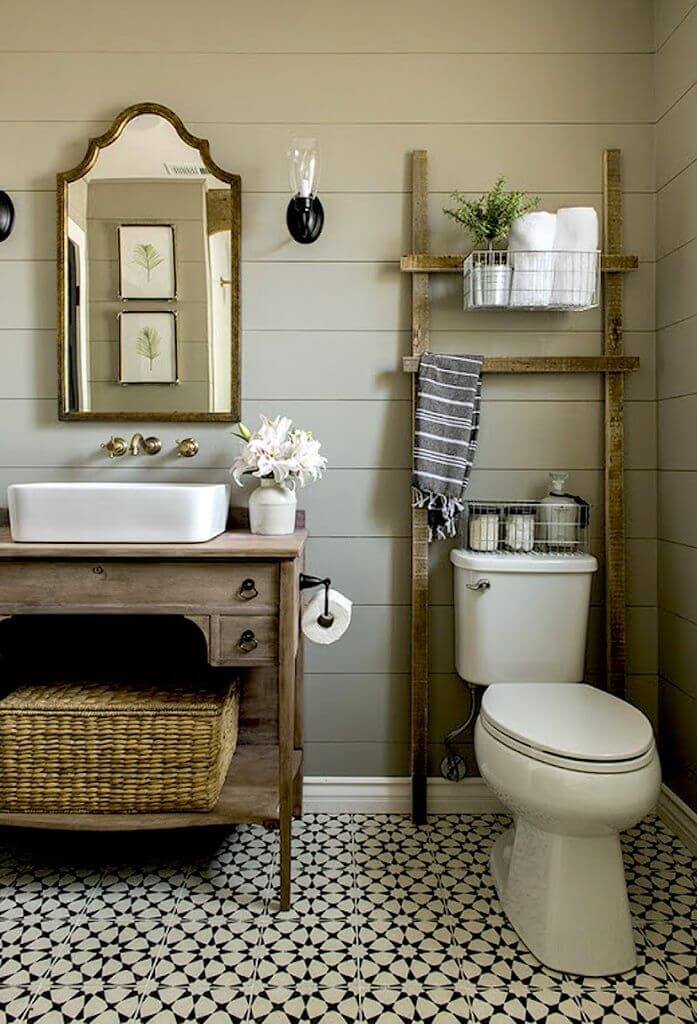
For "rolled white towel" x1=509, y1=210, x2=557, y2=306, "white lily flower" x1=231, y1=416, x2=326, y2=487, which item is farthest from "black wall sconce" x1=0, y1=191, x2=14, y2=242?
"rolled white towel" x1=509, y1=210, x2=557, y2=306

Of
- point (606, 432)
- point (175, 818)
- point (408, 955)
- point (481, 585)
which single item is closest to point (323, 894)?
point (408, 955)

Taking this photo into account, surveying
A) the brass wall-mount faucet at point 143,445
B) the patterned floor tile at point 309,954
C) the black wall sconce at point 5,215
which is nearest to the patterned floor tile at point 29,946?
the patterned floor tile at point 309,954

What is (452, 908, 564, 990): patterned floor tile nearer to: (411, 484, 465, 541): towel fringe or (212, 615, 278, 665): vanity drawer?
(212, 615, 278, 665): vanity drawer

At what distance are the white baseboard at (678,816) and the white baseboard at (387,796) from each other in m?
0.47

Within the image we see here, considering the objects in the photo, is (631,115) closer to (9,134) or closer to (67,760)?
(9,134)

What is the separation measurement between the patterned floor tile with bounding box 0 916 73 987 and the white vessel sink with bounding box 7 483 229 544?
2.91 feet

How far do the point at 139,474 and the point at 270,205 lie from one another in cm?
89

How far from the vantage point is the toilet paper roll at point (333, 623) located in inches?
75.8

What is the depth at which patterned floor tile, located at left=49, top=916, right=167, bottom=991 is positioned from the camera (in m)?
1.55

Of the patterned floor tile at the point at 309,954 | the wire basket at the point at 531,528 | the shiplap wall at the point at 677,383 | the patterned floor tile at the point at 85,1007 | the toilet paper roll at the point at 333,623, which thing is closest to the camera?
the patterned floor tile at the point at 85,1007

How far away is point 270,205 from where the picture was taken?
2229mm

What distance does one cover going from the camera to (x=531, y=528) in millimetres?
2152

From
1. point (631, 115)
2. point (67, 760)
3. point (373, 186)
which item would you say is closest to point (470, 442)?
point (373, 186)

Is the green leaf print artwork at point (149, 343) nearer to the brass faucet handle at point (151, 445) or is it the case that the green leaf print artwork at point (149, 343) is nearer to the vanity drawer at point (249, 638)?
the brass faucet handle at point (151, 445)
